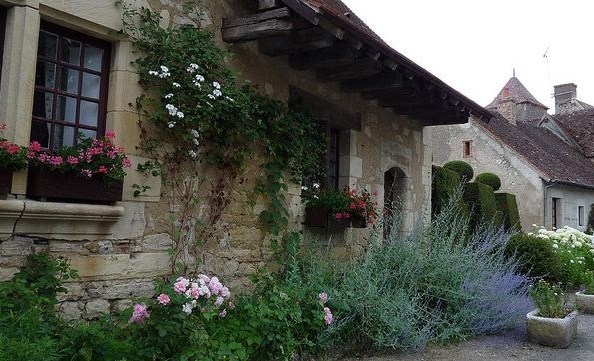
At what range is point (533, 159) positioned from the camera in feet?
56.4

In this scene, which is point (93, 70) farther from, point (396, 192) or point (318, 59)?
point (396, 192)

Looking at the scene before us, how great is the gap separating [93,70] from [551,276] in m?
7.35

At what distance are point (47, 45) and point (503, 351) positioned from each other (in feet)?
15.0

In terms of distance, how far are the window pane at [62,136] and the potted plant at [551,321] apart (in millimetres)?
4464

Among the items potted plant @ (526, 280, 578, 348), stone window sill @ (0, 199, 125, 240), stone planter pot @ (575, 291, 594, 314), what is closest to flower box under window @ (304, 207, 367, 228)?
potted plant @ (526, 280, 578, 348)

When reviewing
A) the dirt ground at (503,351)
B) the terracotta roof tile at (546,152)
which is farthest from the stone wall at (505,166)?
the dirt ground at (503,351)

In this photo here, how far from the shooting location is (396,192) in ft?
25.0

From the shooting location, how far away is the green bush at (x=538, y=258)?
26.2 ft

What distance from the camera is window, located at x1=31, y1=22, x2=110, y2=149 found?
351cm

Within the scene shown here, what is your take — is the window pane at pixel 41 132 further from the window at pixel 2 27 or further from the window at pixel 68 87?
the window at pixel 2 27

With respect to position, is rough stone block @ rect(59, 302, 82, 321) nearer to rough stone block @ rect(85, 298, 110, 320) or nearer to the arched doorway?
rough stone block @ rect(85, 298, 110, 320)

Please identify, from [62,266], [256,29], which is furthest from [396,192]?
[62,266]

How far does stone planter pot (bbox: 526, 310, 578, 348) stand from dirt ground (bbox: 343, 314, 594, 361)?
75 mm

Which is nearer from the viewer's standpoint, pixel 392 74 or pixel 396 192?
pixel 392 74
